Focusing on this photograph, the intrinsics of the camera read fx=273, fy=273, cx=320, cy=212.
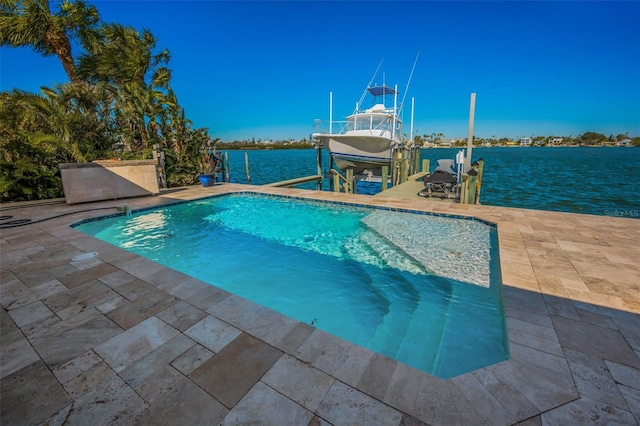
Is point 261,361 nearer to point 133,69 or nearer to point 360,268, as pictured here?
point 360,268

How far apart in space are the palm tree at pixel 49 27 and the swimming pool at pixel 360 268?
32.0 ft

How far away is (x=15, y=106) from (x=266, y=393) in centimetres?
1248

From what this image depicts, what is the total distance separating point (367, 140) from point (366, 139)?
89 mm

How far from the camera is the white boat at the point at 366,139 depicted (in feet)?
49.9

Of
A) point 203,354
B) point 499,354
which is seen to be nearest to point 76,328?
point 203,354

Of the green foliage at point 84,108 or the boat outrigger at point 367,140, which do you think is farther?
the boat outrigger at point 367,140

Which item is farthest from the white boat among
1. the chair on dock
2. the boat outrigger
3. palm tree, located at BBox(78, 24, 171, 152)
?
palm tree, located at BBox(78, 24, 171, 152)

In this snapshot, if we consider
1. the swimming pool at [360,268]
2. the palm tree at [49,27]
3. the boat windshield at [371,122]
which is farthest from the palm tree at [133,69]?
the boat windshield at [371,122]

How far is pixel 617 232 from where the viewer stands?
5020 mm

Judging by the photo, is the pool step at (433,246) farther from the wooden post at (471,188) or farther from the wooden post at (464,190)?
the wooden post at (471,188)

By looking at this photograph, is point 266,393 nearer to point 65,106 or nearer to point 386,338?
point 386,338

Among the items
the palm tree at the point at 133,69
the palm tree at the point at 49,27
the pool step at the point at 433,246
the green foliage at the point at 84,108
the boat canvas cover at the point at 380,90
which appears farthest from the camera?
the boat canvas cover at the point at 380,90

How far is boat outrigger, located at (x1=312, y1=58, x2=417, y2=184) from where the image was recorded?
600 inches

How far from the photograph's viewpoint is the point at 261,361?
1.99m
